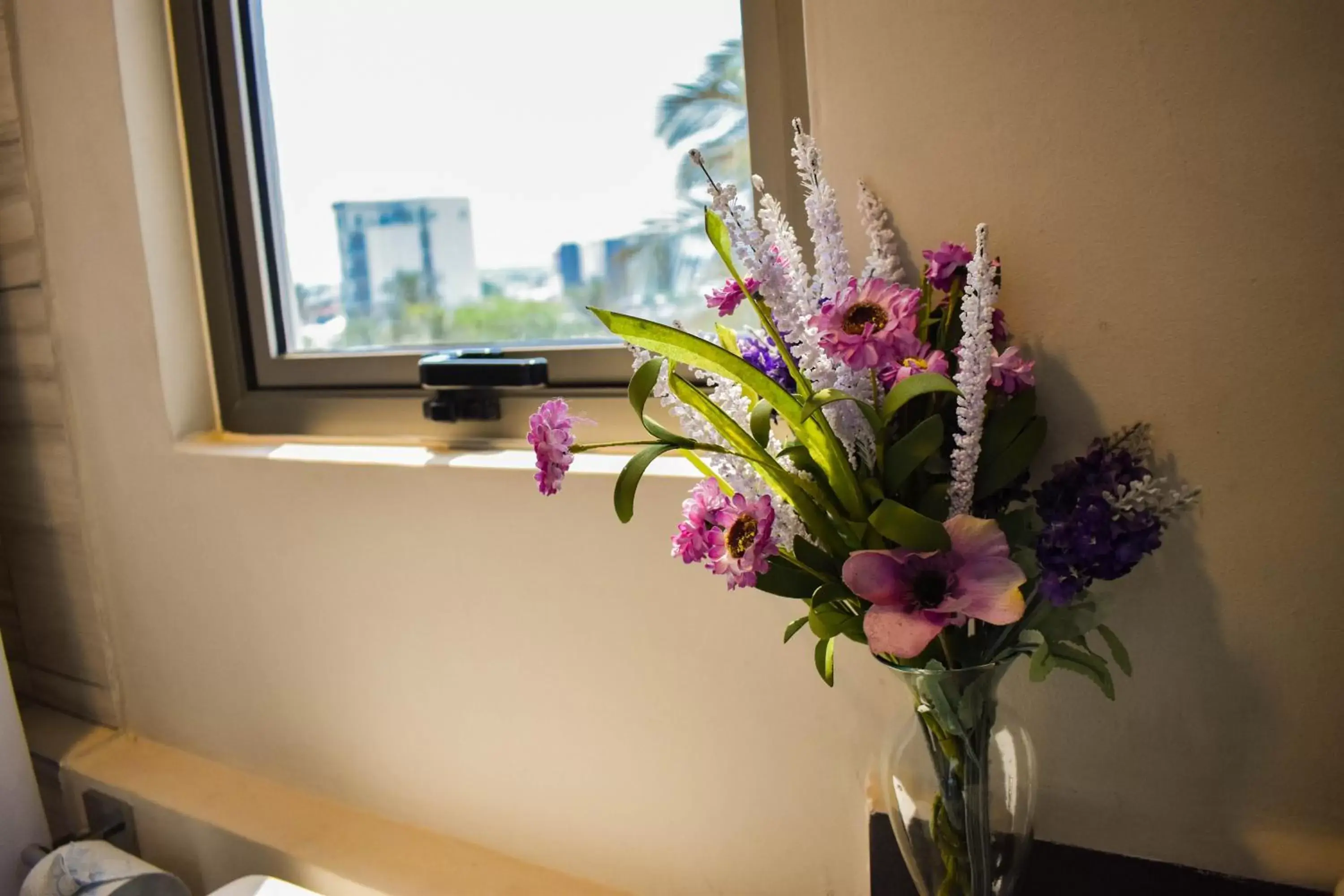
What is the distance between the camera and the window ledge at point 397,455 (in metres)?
0.97

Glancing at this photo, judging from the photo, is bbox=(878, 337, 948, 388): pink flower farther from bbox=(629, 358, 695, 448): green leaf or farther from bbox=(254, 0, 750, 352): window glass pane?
bbox=(254, 0, 750, 352): window glass pane

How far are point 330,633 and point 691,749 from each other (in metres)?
0.51

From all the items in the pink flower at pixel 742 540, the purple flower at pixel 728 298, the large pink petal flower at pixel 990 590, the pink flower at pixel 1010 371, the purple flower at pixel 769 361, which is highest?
the purple flower at pixel 728 298

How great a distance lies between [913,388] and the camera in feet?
1.91

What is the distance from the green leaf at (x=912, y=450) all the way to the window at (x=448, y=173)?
391 mm

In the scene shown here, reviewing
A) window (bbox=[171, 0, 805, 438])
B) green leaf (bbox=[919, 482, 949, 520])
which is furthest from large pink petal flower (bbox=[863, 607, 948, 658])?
window (bbox=[171, 0, 805, 438])

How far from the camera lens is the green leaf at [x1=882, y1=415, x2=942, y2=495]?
0.61 metres

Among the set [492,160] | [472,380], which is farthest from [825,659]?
[492,160]

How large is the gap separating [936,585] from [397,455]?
75 centimetres

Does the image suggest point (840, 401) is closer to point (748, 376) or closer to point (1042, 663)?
point (748, 376)

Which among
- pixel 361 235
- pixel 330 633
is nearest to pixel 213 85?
pixel 361 235

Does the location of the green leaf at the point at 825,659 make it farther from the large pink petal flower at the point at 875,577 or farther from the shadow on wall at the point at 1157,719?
the shadow on wall at the point at 1157,719

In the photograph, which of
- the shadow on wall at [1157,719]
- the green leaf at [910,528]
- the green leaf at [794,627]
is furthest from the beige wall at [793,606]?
the green leaf at [910,528]

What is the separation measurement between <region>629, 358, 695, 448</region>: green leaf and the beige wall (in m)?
0.26
